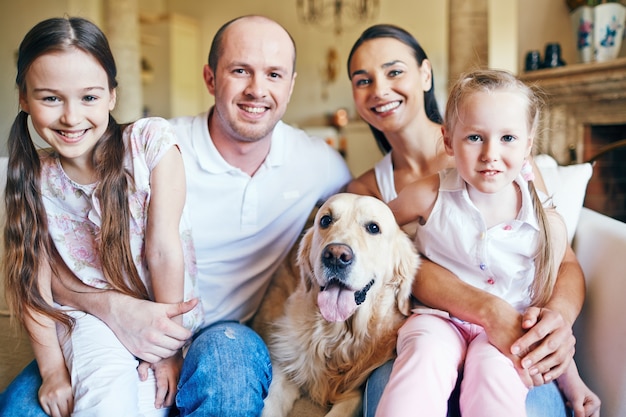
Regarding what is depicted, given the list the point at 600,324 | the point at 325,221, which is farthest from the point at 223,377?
the point at 600,324

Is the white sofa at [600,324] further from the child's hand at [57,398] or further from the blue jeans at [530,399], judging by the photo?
the child's hand at [57,398]

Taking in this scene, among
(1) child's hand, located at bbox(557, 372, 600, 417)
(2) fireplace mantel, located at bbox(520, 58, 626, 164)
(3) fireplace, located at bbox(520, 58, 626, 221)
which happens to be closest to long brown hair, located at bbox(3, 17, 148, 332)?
(1) child's hand, located at bbox(557, 372, 600, 417)

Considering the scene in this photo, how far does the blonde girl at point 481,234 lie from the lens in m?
1.30

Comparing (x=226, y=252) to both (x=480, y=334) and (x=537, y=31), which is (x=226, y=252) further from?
(x=537, y=31)

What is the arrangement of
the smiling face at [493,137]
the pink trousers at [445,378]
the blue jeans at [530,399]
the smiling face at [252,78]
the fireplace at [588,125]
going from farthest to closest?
1. the fireplace at [588,125]
2. the smiling face at [252,78]
3. the smiling face at [493,137]
4. the blue jeans at [530,399]
5. the pink trousers at [445,378]

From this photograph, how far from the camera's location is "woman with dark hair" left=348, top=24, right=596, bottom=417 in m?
1.32

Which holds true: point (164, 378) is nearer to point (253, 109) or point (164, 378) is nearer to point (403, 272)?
point (403, 272)

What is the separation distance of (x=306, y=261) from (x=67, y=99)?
0.79m

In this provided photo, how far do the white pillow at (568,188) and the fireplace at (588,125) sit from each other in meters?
1.54

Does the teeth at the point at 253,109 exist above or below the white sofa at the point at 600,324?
above

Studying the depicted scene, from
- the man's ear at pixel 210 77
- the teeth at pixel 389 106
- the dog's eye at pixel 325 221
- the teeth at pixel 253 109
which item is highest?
the man's ear at pixel 210 77

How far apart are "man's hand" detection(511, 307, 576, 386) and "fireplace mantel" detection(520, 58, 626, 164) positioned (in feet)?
6.51

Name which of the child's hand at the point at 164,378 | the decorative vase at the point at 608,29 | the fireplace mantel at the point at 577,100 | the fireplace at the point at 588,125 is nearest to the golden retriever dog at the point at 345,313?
the child's hand at the point at 164,378

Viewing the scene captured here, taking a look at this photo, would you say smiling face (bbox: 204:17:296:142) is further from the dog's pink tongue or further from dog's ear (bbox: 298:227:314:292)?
the dog's pink tongue
